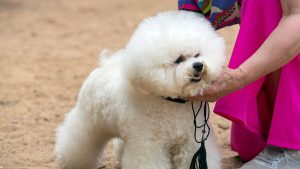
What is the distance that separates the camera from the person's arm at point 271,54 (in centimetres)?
194

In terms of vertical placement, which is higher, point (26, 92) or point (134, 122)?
point (134, 122)

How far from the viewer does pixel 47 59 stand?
429cm

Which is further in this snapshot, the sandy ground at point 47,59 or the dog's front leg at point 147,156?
the sandy ground at point 47,59

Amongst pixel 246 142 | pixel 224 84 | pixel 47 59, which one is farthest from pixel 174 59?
pixel 47 59

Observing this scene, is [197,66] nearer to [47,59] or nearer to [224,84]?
[224,84]

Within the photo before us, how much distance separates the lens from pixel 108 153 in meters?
2.68

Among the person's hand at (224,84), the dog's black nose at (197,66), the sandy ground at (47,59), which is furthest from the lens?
the sandy ground at (47,59)

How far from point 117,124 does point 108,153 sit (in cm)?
66

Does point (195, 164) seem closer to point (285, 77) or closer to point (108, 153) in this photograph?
point (285, 77)

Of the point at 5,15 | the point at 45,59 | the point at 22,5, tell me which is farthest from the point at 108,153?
the point at 22,5

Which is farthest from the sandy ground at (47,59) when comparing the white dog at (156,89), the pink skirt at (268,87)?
the white dog at (156,89)

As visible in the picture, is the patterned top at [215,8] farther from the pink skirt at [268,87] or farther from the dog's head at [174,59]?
→ the dog's head at [174,59]

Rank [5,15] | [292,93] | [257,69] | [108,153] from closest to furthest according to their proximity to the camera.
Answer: [257,69] < [292,93] < [108,153] < [5,15]

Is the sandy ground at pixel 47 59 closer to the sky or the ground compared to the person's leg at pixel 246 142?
closer to the ground
